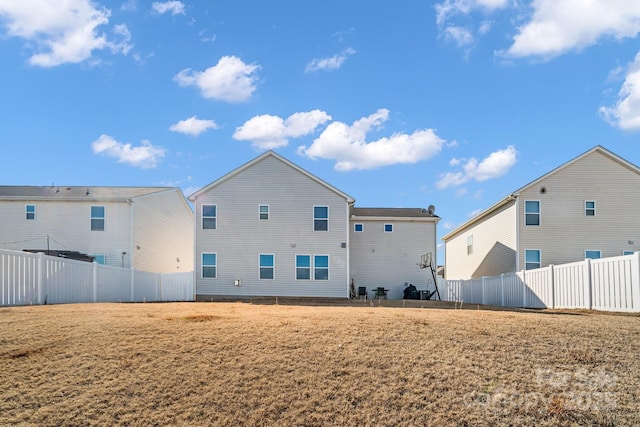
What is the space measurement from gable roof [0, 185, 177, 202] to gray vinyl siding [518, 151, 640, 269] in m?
19.6

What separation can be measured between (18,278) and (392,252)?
821 inches

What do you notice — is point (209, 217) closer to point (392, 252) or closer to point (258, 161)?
point (258, 161)

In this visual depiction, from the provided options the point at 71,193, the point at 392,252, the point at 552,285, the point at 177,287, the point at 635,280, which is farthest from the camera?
the point at 392,252

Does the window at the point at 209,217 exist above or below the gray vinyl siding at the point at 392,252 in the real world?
above

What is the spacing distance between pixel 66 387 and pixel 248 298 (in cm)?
1779

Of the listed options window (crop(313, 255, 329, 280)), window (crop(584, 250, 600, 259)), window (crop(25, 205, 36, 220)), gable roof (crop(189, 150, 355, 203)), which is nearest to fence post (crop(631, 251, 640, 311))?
window (crop(584, 250, 600, 259))

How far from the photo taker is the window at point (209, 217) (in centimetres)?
2642

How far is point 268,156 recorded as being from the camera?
26766 millimetres

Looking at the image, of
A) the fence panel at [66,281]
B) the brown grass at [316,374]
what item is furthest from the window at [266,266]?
the brown grass at [316,374]

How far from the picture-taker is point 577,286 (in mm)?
16125

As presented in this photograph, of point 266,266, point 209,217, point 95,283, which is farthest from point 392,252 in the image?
point 95,283

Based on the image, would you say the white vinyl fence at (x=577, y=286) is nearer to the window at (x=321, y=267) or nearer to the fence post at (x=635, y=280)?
the fence post at (x=635, y=280)

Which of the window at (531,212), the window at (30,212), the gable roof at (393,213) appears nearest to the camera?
the window at (531,212)

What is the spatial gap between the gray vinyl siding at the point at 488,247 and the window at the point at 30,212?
2312 cm
